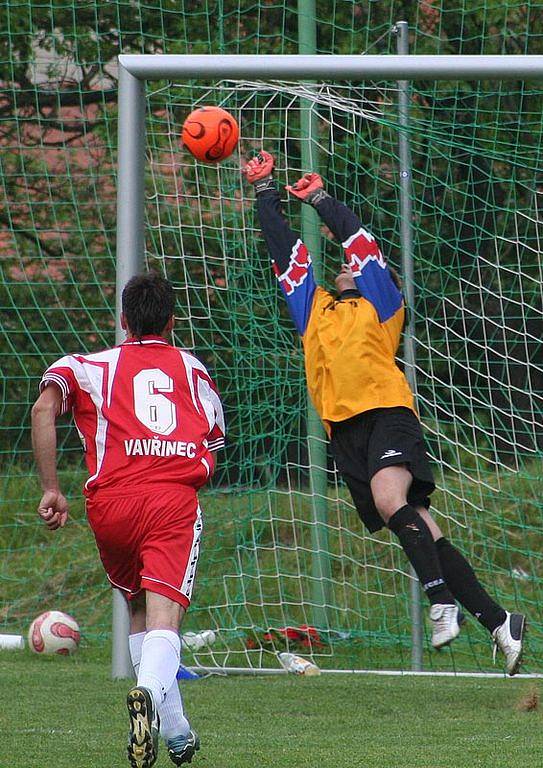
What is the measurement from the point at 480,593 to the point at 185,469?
186cm

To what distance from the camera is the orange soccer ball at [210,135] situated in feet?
20.4

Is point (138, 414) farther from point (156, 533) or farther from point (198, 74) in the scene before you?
point (198, 74)

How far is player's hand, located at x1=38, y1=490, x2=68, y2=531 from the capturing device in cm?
452

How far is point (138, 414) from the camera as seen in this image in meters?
4.55

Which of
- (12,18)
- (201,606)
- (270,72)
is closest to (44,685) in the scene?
(201,606)

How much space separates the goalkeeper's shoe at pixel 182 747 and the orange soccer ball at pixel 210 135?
9.53 feet

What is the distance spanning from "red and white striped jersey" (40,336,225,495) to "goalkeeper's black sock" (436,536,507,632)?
1696 millimetres

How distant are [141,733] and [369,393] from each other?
246cm

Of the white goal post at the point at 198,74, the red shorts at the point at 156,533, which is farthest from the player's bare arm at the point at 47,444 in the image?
the white goal post at the point at 198,74

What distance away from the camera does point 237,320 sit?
26.9ft

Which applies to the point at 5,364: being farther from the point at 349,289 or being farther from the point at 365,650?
the point at 349,289

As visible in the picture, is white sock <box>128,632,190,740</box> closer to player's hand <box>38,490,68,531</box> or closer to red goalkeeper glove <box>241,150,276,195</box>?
player's hand <box>38,490,68,531</box>

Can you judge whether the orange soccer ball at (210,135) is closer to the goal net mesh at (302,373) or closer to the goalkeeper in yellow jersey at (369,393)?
the goalkeeper in yellow jersey at (369,393)

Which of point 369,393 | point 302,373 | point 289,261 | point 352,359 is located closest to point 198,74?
point 289,261
